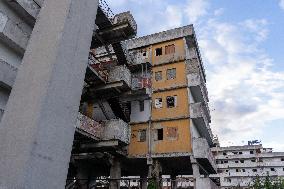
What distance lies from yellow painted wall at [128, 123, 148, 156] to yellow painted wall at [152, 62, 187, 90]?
4.08 metres

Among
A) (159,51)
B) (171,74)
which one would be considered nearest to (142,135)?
(171,74)

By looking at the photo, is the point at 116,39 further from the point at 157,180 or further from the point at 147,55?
the point at 157,180

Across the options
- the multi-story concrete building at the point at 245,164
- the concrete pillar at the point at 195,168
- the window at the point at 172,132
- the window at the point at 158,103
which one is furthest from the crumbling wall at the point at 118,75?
the multi-story concrete building at the point at 245,164

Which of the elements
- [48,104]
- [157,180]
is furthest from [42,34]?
[157,180]

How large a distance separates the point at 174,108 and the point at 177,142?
126 inches

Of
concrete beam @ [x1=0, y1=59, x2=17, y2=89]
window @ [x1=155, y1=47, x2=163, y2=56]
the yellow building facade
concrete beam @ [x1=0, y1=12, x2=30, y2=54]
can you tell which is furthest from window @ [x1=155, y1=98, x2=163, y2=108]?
concrete beam @ [x1=0, y1=59, x2=17, y2=89]

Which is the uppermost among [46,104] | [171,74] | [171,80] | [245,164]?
[245,164]

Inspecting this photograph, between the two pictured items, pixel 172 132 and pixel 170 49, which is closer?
pixel 172 132

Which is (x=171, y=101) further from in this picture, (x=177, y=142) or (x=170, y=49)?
(x=170, y=49)

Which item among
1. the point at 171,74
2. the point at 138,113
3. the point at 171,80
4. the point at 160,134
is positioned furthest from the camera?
the point at 171,74

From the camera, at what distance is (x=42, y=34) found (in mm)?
12852

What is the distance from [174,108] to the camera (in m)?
26.1

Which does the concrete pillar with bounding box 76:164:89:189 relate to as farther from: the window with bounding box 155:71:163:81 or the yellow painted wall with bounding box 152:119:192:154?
the window with bounding box 155:71:163:81

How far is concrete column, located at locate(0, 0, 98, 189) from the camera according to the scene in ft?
33.0
